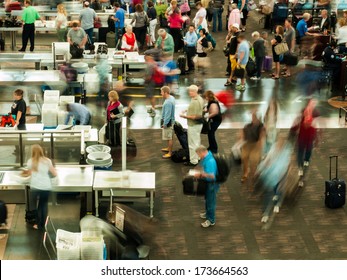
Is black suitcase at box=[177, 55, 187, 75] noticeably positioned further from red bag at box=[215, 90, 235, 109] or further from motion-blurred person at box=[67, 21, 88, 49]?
motion-blurred person at box=[67, 21, 88, 49]

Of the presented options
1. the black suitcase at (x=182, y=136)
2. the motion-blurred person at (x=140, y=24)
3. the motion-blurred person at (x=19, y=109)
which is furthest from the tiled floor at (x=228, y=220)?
the motion-blurred person at (x=140, y=24)

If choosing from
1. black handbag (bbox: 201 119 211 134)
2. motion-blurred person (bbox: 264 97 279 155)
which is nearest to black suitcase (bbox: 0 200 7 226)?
black handbag (bbox: 201 119 211 134)

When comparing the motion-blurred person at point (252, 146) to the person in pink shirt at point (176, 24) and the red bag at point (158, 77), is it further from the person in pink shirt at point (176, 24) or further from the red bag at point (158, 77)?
the person in pink shirt at point (176, 24)

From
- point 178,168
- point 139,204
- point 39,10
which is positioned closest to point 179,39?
point 39,10

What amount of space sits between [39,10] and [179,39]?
478cm

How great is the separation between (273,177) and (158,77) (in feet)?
21.8

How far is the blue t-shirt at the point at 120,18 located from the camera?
2392 cm

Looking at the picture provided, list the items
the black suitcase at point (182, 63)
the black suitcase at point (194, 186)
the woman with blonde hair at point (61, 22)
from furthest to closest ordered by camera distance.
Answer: the woman with blonde hair at point (61, 22)
the black suitcase at point (182, 63)
the black suitcase at point (194, 186)

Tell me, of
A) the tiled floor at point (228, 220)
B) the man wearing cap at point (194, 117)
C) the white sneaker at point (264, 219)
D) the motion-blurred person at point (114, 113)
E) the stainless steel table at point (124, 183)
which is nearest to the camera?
the tiled floor at point (228, 220)

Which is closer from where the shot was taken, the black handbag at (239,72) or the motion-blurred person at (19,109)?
the motion-blurred person at (19,109)

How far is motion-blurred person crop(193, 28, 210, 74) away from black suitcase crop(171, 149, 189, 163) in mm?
6685

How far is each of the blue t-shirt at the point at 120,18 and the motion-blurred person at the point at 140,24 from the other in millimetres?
377

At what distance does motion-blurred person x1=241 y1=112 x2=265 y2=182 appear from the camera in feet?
47.9

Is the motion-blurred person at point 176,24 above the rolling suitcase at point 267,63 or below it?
above
